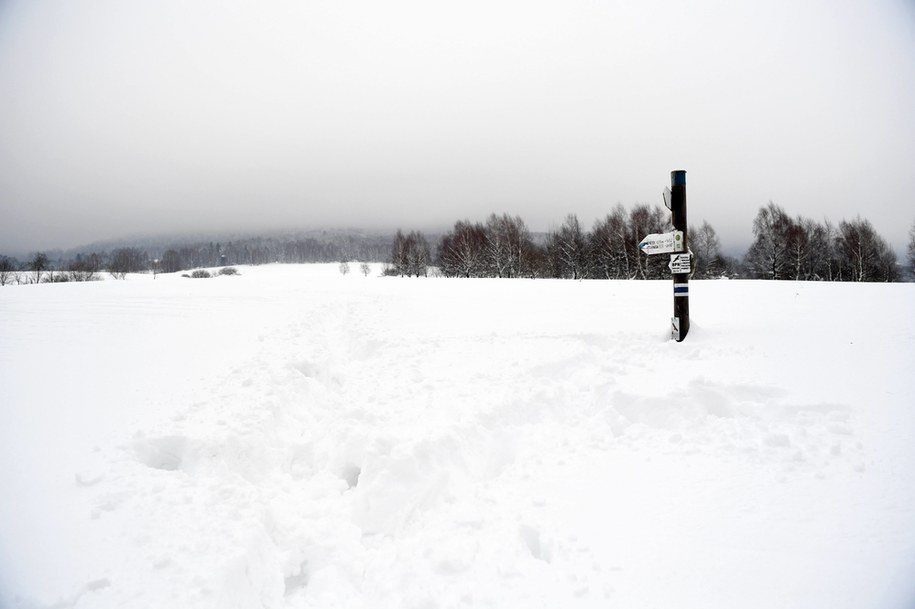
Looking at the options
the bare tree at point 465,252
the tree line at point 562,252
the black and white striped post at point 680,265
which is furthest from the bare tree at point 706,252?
the black and white striped post at point 680,265

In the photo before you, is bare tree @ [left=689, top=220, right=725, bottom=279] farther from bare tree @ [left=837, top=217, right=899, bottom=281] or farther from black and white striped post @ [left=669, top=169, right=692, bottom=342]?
black and white striped post @ [left=669, top=169, right=692, bottom=342]

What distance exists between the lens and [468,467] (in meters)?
4.92

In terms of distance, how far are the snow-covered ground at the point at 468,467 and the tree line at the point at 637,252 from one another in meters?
41.0

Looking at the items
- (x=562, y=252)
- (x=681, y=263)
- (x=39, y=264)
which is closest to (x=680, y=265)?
(x=681, y=263)

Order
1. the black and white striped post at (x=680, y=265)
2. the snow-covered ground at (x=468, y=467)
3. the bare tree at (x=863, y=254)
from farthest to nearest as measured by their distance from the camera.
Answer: the bare tree at (x=863, y=254) < the black and white striped post at (x=680, y=265) < the snow-covered ground at (x=468, y=467)

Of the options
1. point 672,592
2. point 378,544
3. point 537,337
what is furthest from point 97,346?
point 672,592

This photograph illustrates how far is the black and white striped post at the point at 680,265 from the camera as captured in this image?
23.8ft

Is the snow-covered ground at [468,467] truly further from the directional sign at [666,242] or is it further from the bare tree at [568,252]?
the bare tree at [568,252]

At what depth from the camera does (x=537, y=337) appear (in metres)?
8.02

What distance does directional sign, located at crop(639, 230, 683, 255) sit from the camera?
24.6 ft

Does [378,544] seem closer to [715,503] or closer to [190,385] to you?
[715,503]

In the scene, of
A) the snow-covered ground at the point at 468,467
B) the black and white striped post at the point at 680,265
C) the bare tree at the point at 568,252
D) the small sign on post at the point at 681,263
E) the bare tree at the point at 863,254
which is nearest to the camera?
the snow-covered ground at the point at 468,467

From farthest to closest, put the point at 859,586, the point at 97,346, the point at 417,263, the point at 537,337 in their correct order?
the point at 417,263 < the point at 537,337 < the point at 97,346 < the point at 859,586

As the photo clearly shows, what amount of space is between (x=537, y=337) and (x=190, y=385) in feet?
19.5
